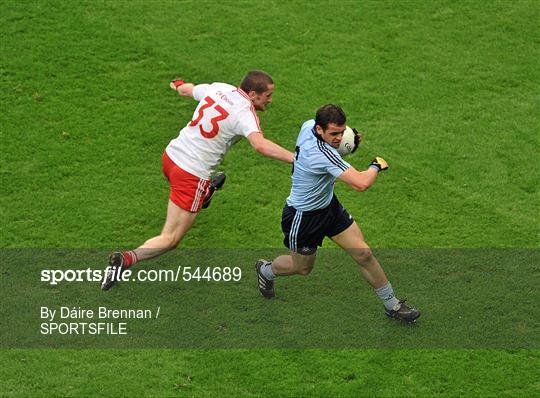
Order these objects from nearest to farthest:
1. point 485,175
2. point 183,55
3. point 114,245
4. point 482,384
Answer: point 482,384 < point 114,245 < point 485,175 < point 183,55

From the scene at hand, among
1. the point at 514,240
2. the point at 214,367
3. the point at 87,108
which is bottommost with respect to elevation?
the point at 214,367

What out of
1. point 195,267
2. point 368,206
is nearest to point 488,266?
point 368,206

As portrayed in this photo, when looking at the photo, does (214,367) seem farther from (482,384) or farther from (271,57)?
(271,57)

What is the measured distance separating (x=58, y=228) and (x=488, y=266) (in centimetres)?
510

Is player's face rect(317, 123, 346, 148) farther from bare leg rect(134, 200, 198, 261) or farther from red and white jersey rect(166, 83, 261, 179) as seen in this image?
bare leg rect(134, 200, 198, 261)

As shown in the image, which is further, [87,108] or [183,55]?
[183,55]

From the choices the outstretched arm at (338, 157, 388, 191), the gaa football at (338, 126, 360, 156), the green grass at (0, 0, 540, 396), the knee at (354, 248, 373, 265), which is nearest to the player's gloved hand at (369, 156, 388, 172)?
the outstretched arm at (338, 157, 388, 191)

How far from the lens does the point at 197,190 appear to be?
12.1m

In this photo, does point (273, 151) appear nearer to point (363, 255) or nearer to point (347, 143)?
point (347, 143)

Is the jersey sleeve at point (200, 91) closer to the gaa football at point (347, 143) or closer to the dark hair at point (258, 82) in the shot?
the dark hair at point (258, 82)

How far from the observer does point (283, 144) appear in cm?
1463

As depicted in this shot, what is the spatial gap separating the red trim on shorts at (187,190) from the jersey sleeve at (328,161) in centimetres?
168

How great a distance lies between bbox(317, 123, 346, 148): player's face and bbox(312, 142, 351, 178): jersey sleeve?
0.07 metres

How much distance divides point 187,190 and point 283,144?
9.39ft
